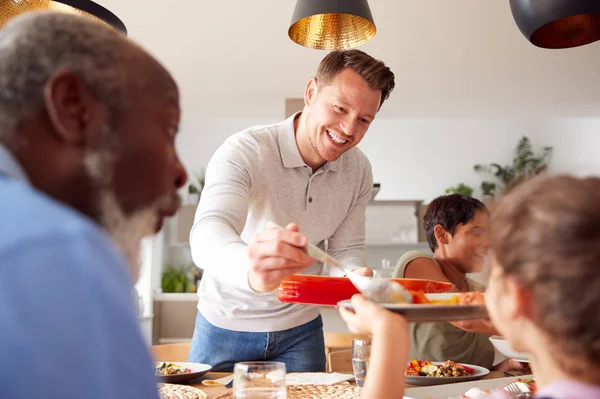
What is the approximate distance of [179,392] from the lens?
146 cm

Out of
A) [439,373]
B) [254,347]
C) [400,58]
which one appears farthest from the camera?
[400,58]

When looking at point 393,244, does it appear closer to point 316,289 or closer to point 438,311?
point 316,289

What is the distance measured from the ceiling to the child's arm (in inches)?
141

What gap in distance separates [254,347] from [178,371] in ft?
1.16

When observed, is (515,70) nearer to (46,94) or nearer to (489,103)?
(489,103)

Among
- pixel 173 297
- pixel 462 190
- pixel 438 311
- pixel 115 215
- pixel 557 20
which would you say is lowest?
pixel 173 297

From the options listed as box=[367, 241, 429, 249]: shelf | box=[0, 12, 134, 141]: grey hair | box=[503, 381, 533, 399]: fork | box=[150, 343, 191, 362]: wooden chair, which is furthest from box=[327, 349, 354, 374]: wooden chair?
box=[367, 241, 429, 249]: shelf

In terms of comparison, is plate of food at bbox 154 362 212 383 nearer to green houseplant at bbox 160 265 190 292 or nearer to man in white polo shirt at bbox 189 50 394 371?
man in white polo shirt at bbox 189 50 394 371

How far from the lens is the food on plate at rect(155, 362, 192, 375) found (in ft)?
5.51

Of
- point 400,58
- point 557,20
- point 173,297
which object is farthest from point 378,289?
point 173,297

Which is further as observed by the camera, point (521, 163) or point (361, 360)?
point (521, 163)

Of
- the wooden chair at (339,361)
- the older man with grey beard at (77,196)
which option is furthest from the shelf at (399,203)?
the older man with grey beard at (77,196)

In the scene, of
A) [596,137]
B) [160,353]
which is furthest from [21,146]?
[596,137]

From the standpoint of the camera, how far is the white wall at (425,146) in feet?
32.1
